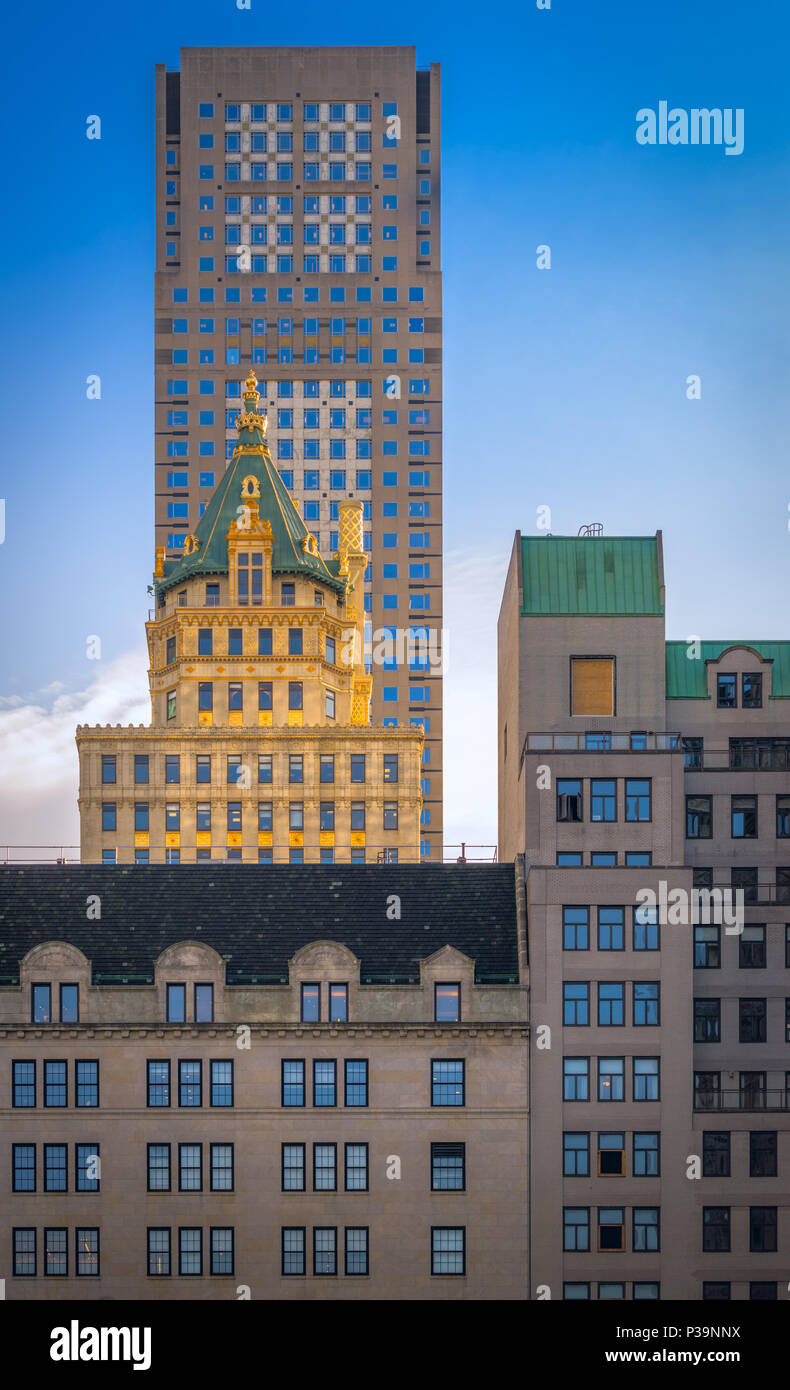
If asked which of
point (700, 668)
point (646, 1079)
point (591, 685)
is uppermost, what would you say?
point (700, 668)

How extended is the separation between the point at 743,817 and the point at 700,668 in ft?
34.0

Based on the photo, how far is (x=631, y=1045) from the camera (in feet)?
286

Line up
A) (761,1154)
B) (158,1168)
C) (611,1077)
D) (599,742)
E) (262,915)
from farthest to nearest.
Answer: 1. (599,742)
2. (262,915)
3. (761,1154)
4. (611,1077)
5. (158,1168)

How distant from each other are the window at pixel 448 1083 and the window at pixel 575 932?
718 cm

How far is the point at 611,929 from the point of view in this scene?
289 ft

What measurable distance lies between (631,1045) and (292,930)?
16.3m

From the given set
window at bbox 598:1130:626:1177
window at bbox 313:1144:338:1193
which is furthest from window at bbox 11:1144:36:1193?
window at bbox 598:1130:626:1177

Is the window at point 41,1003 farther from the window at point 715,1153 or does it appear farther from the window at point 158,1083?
the window at point 715,1153

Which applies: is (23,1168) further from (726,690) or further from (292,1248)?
(726,690)

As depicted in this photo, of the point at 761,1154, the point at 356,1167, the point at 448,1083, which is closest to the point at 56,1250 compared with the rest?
the point at 356,1167

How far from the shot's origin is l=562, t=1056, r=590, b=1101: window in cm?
8662

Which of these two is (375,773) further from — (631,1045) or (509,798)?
(631,1045)
